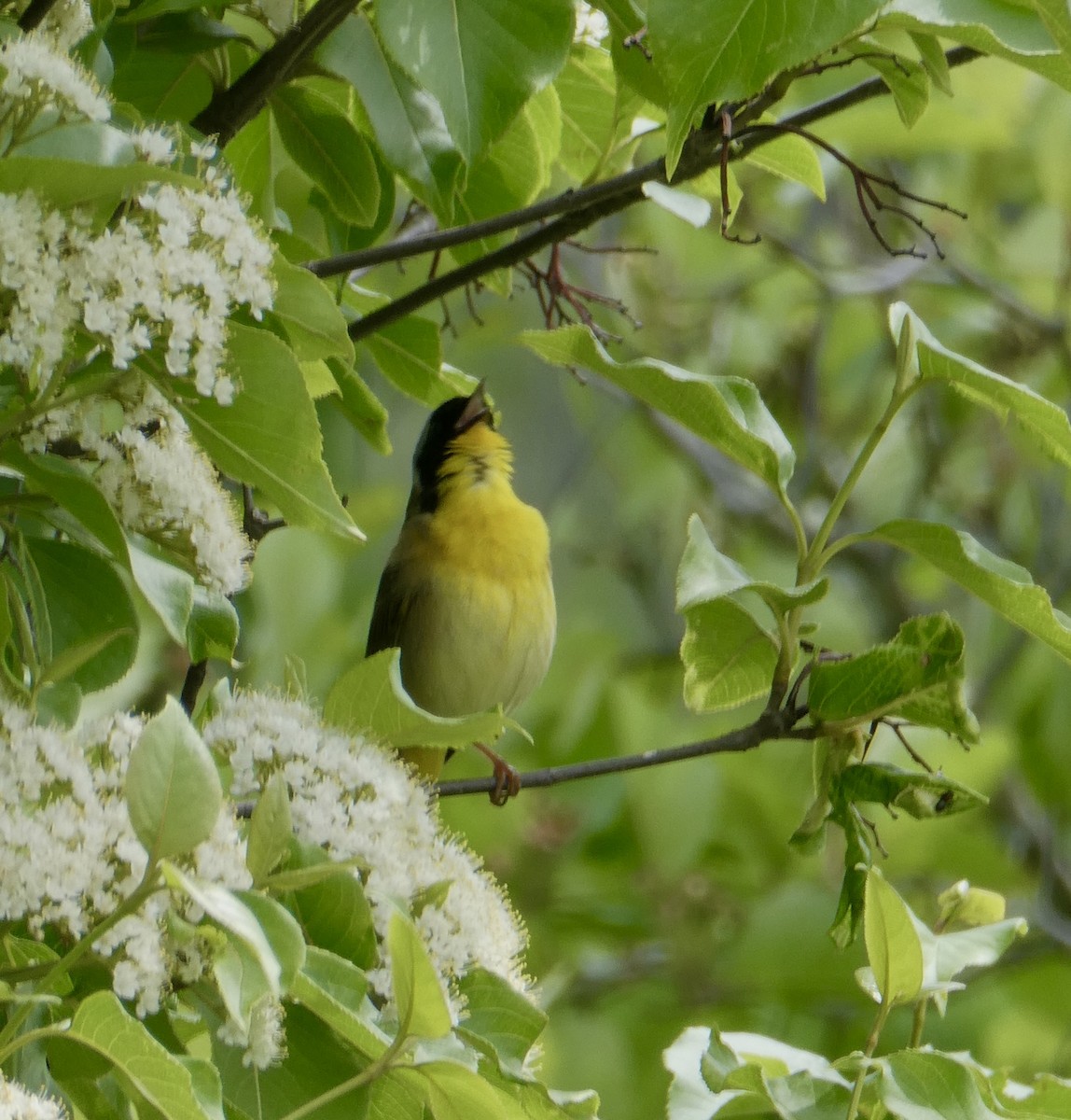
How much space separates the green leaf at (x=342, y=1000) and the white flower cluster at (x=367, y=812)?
0.08 meters

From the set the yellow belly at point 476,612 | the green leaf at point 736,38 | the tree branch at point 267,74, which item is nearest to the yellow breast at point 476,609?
the yellow belly at point 476,612

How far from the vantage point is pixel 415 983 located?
1.10m

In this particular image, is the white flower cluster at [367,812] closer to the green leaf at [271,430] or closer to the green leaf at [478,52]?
the green leaf at [271,430]

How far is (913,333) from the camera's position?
1636 millimetres

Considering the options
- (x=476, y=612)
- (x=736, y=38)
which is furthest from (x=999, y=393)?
(x=476, y=612)

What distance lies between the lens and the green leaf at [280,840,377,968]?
49.7 inches

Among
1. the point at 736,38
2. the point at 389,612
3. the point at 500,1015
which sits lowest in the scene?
the point at 389,612

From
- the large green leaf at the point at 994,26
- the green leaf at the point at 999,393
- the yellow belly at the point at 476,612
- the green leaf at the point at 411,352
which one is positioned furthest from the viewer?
the yellow belly at the point at 476,612

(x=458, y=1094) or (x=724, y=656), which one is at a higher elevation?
(x=458, y=1094)

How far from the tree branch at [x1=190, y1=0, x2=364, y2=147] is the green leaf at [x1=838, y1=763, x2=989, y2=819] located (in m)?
0.85

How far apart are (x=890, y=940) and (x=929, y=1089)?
15 cm

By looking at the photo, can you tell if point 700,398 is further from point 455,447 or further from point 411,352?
point 455,447

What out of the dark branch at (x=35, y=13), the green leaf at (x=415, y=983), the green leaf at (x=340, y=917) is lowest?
the green leaf at (x=340, y=917)

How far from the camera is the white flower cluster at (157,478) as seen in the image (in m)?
1.29
